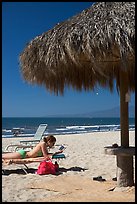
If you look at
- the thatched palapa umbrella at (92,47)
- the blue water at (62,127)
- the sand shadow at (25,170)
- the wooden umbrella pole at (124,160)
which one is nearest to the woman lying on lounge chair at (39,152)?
the sand shadow at (25,170)

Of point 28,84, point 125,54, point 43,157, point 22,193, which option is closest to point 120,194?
point 22,193

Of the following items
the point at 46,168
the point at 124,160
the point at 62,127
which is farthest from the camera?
the point at 62,127

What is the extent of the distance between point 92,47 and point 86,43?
0.09 meters

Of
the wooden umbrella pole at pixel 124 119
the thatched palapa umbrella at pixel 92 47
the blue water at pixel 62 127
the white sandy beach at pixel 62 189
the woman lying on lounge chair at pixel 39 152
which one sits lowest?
the blue water at pixel 62 127

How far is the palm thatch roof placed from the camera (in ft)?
12.8

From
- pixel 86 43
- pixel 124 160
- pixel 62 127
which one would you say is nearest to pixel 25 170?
pixel 124 160

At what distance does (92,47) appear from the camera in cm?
393

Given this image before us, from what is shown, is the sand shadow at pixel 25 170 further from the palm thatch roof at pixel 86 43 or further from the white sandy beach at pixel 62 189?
the palm thatch roof at pixel 86 43

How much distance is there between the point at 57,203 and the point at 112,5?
101 inches

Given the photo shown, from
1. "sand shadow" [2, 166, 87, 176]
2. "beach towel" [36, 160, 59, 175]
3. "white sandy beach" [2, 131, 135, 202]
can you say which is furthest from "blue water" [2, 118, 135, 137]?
"white sandy beach" [2, 131, 135, 202]

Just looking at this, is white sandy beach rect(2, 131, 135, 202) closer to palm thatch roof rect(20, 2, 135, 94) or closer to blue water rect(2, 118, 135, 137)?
palm thatch roof rect(20, 2, 135, 94)

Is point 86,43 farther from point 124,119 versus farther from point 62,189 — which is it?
point 62,189

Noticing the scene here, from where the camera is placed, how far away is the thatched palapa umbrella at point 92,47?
12.8 feet

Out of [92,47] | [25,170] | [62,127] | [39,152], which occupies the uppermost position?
A: [92,47]
